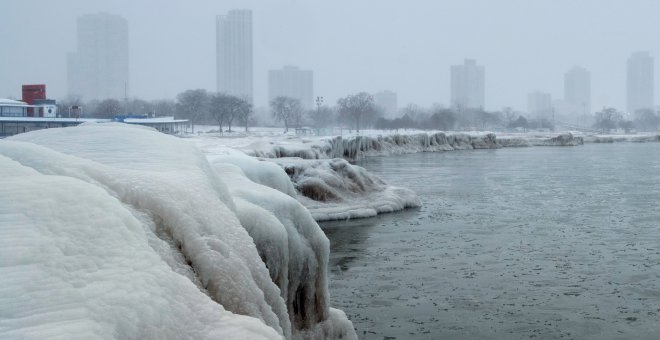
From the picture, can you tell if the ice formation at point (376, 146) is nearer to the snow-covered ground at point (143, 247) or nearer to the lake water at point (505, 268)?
the lake water at point (505, 268)

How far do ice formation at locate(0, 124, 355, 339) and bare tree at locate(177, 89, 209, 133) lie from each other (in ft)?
343

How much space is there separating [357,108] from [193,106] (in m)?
36.8

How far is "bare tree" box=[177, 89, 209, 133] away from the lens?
366 feet

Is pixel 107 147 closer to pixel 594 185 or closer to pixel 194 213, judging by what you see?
pixel 194 213

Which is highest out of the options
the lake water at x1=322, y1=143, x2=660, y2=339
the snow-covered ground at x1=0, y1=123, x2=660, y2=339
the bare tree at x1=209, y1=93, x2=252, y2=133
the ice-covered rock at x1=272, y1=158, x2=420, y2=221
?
the bare tree at x1=209, y1=93, x2=252, y2=133

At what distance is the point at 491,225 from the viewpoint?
69.5 ft

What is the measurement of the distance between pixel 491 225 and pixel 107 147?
16.4m

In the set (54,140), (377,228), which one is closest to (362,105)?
(377,228)

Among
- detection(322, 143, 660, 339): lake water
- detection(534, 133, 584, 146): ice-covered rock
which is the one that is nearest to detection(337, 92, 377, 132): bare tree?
detection(534, 133, 584, 146): ice-covered rock

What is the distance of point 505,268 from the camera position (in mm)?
15141

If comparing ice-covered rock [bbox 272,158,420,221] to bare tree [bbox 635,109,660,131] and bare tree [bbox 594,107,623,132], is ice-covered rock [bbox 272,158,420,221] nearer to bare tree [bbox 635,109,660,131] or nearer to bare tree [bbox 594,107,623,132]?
bare tree [bbox 594,107,623,132]

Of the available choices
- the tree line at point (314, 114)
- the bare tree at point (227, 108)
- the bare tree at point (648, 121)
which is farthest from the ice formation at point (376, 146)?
the bare tree at point (648, 121)

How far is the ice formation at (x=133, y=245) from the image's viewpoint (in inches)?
129

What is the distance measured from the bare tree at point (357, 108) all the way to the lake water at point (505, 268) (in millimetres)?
109853
